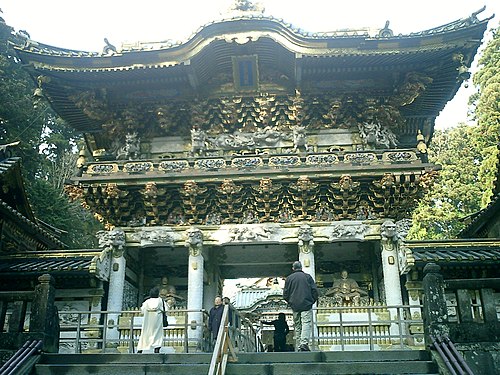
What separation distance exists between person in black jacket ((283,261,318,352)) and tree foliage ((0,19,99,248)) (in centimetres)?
1839

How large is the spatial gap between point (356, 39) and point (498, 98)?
16653 millimetres

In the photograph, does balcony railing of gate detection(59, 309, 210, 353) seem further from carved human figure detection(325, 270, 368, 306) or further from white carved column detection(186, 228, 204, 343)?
carved human figure detection(325, 270, 368, 306)

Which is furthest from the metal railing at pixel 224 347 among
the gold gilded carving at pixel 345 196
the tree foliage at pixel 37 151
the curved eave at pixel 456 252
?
the tree foliage at pixel 37 151

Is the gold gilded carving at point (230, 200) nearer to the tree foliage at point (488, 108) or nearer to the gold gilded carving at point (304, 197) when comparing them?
the gold gilded carving at point (304, 197)

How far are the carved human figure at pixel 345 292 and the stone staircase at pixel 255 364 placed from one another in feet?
21.9

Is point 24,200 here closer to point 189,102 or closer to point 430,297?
point 189,102

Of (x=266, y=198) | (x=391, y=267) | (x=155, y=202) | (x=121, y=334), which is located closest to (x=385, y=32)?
(x=266, y=198)

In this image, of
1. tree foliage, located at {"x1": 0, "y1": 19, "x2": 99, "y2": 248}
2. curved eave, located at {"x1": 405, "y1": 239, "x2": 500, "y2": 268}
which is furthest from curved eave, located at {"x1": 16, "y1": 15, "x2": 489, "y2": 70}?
tree foliage, located at {"x1": 0, "y1": 19, "x2": 99, "y2": 248}

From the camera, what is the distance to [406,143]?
57.0 ft

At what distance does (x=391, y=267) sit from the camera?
14078 millimetres

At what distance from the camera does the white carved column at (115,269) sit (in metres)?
14.0

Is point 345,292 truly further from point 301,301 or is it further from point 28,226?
point 28,226

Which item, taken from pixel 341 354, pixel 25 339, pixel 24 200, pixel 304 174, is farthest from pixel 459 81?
pixel 24 200

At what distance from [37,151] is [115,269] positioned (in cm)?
1808
